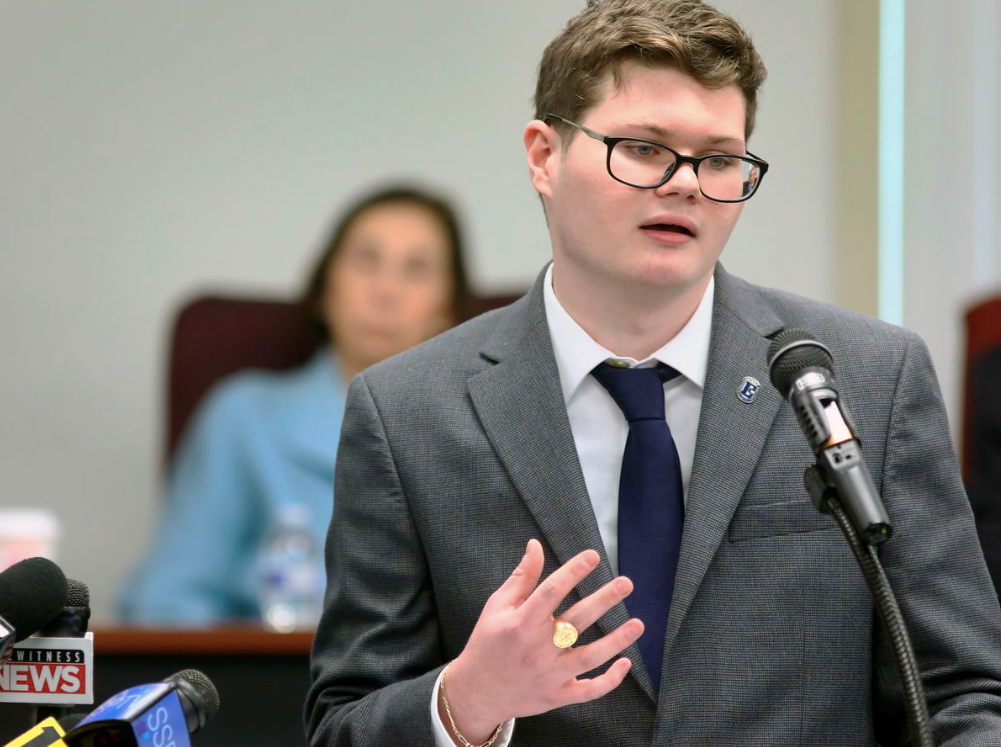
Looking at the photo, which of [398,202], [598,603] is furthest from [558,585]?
[398,202]

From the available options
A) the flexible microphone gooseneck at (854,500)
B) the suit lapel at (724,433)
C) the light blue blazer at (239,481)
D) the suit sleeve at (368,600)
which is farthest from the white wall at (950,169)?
the flexible microphone gooseneck at (854,500)

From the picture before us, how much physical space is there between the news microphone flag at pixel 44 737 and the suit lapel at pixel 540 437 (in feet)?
1.88

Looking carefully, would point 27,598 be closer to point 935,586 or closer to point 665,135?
point 665,135

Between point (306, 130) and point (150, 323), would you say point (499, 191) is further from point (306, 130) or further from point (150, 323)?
point (150, 323)

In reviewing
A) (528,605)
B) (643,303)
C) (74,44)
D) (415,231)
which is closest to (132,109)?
(74,44)

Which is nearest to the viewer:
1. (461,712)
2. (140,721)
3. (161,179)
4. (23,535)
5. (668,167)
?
(140,721)

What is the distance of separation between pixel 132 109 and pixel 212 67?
292 millimetres

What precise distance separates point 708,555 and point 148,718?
0.63m

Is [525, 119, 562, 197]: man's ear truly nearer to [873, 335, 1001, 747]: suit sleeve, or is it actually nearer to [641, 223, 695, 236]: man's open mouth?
[641, 223, 695, 236]: man's open mouth

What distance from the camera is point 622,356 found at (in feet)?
4.75

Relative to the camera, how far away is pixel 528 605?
3.61 ft

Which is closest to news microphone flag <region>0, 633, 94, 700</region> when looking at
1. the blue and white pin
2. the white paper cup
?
the blue and white pin

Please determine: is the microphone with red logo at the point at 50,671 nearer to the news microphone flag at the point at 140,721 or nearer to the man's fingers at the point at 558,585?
the news microphone flag at the point at 140,721

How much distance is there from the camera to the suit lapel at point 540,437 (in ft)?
4.45
